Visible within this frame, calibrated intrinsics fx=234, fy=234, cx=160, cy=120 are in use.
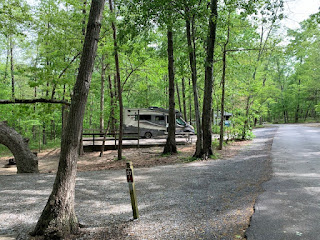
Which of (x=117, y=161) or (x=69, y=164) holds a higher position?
(x=69, y=164)

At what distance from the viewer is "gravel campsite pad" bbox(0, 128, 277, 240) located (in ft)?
11.7

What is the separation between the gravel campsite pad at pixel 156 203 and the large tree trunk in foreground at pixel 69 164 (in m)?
0.32

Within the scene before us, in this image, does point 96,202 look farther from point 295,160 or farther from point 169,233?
point 295,160

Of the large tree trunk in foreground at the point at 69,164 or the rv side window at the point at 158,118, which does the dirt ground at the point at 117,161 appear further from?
the large tree trunk in foreground at the point at 69,164

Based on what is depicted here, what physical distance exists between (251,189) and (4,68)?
2565cm

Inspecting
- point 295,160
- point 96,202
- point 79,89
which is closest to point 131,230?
point 96,202

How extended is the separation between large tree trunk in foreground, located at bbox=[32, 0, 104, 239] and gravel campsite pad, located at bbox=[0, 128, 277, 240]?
1.05ft

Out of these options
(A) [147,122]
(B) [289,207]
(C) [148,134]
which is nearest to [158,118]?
(A) [147,122]

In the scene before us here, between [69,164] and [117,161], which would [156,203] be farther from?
[117,161]

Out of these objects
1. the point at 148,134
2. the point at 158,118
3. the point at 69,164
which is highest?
the point at 158,118

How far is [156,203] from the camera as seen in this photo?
4898mm

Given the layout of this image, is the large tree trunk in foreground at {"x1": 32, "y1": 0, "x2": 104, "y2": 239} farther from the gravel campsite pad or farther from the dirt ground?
the dirt ground

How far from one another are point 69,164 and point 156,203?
218cm

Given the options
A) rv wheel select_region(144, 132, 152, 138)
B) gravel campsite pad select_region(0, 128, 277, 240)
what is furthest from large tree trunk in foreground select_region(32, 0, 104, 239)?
rv wheel select_region(144, 132, 152, 138)
